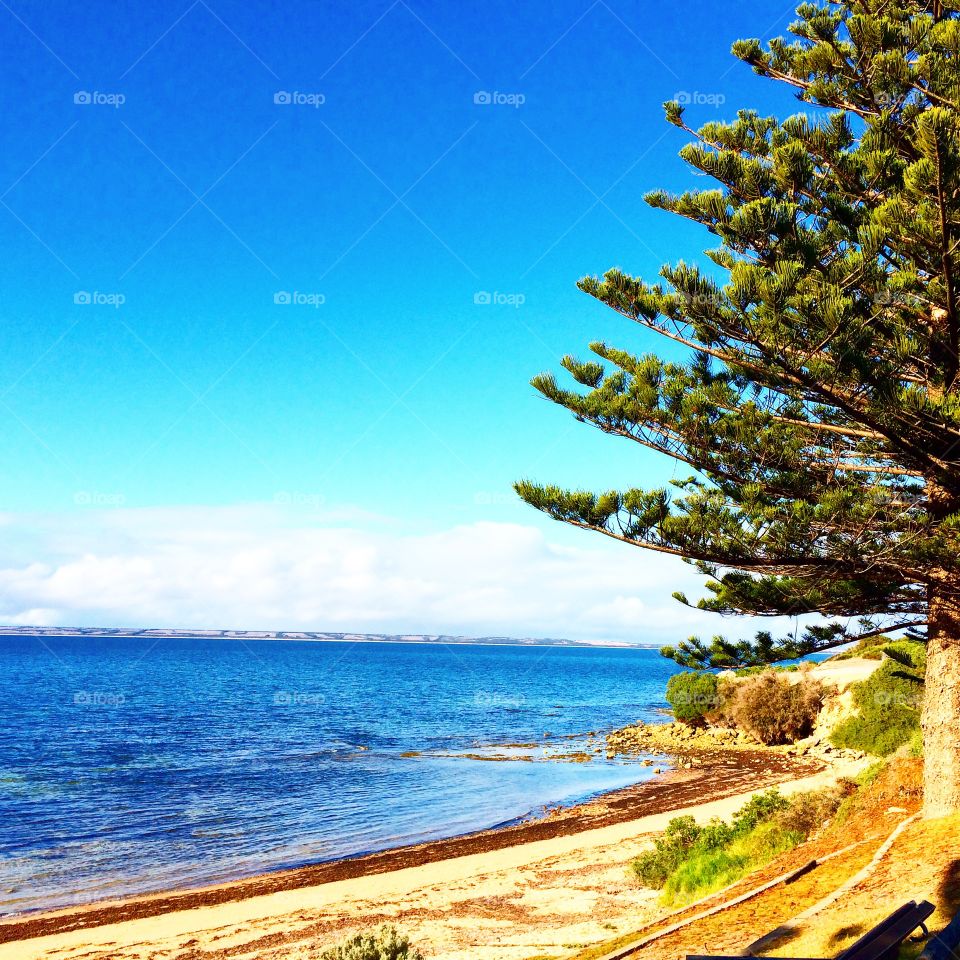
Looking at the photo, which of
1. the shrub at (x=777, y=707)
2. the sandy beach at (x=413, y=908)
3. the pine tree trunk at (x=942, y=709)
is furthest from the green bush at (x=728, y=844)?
the shrub at (x=777, y=707)

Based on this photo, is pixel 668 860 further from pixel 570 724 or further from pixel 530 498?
pixel 570 724

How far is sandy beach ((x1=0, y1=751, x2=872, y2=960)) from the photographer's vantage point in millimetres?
10398

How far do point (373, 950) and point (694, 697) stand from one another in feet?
107

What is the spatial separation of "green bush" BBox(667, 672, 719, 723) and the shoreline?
7744mm

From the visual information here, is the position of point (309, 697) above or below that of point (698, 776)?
below

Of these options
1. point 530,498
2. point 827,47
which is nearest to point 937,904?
point 530,498

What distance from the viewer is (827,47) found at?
28.0 feet

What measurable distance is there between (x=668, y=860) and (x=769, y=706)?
2181cm

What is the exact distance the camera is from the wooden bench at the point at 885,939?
361 centimetres

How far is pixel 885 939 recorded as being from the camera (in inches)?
150

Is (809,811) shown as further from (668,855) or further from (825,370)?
(825,370)

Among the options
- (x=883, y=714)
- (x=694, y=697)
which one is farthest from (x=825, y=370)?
(x=694, y=697)

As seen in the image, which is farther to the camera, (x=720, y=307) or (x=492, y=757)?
(x=492, y=757)

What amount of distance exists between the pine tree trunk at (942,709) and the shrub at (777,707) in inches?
909
